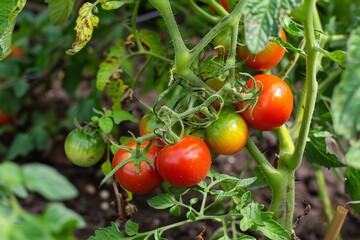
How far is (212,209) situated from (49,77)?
89 cm

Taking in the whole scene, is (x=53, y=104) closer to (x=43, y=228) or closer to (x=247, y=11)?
(x=247, y=11)

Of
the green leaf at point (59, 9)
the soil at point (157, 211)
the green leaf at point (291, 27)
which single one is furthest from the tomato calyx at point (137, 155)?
the soil at point (157, 211)

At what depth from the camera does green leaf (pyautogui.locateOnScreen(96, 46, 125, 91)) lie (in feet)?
4.66

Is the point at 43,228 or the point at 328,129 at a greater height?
the point at 43,228

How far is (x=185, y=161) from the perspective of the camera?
1011 millimetres

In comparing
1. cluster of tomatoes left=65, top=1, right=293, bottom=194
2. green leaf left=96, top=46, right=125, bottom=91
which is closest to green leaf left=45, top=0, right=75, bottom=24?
green leaf left=96, top=46, right=125, bottom=91

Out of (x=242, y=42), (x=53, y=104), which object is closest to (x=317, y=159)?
(x=242, y=42)

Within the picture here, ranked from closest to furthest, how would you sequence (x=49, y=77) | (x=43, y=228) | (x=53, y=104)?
(x=43, y=228), (x=49, y=77), (x=53, y=104)

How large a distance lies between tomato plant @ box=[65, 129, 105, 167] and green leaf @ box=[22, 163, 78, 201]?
0.61 m

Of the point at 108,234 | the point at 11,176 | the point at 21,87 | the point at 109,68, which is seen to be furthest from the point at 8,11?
the point at 21,87

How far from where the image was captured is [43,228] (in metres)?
0.63

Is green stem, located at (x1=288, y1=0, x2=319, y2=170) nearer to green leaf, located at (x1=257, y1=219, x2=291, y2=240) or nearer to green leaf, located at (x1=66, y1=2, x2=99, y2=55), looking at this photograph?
green leaf, located at (x1=257, y1=219, x2=291, y2=240)

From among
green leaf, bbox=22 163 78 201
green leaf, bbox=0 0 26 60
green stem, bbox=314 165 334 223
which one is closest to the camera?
green leaf, bbox=22 163 78 201

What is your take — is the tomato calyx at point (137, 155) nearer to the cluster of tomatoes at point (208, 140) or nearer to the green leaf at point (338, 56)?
the cluster of tomatoes at point (208, 140)
